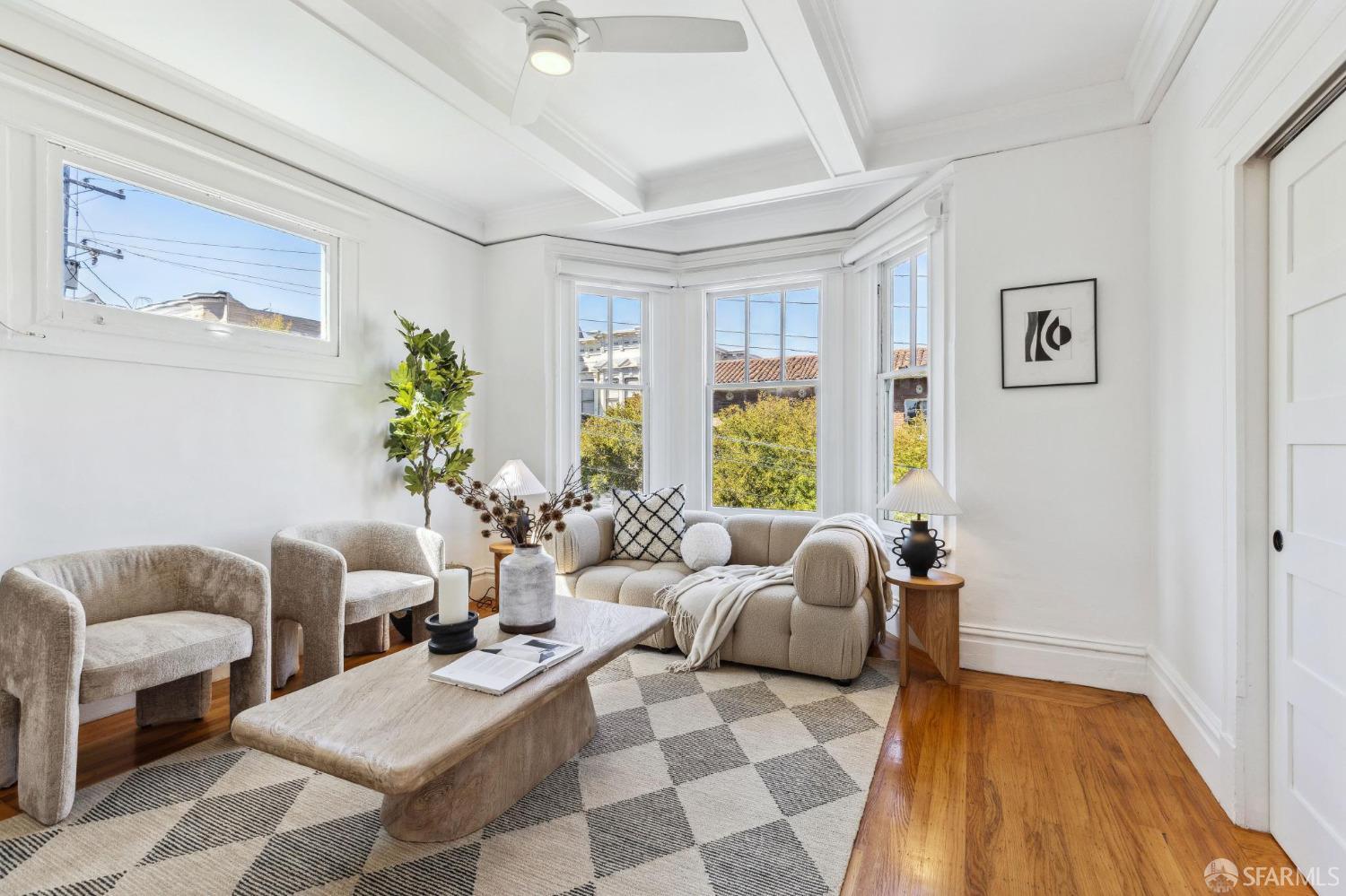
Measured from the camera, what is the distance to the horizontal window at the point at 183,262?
102 inches

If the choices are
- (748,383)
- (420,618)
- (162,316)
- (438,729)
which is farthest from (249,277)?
(748,383)

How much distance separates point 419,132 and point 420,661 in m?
2.73

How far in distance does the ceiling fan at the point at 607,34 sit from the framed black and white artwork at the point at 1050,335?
195 cm

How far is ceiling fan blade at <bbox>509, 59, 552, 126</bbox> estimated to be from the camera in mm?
2170

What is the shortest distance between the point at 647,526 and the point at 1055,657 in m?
2.27

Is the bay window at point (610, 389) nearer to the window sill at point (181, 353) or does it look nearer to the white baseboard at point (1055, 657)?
the window sill at point (181, 353)

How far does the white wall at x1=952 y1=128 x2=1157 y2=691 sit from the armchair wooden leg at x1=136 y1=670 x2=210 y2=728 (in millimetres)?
3491

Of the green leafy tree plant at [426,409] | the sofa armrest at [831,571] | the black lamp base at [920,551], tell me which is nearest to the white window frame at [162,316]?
the green leafy tree plant at [426,409]

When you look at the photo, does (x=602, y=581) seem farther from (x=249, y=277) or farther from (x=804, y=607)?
(x=249, y=277)

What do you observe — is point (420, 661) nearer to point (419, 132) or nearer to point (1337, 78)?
point (419, 132)

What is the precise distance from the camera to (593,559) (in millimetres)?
3840

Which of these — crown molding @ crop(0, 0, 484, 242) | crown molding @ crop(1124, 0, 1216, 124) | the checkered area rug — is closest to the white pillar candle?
the checkered area rug

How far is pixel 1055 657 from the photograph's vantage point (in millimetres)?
2955

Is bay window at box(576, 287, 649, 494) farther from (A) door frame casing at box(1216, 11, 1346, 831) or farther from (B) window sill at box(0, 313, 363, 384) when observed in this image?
(A) door frame casing at box(1216, 11, 1346, 831)
